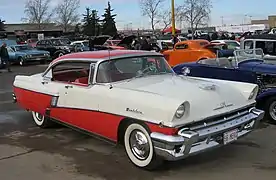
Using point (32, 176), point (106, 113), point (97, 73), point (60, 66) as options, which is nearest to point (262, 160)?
point (106, 113)

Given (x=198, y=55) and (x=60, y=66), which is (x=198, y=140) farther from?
(x=198, y=55)

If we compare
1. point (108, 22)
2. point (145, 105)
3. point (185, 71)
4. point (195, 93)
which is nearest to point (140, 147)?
point (145, 105)

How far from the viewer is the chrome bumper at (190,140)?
458cm

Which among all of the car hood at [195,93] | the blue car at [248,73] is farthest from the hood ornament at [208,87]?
the blue car at [248,73]

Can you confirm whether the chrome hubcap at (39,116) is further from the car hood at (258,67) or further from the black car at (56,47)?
the black car at (56,47)

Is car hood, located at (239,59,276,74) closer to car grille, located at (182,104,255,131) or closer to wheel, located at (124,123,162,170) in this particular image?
car grille, located at (182,104,255,131)

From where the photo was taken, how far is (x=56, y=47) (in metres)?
29.2

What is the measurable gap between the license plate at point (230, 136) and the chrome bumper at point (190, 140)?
4 centimetres

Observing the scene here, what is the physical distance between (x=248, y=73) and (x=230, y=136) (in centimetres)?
349

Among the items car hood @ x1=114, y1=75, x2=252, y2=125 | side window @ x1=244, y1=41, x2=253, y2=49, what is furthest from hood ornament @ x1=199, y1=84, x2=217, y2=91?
side window @ x1=244, y1=41, x2=253, y2=49

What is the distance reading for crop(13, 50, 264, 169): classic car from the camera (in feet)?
15.4

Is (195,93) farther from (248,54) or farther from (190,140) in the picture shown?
(248,54)

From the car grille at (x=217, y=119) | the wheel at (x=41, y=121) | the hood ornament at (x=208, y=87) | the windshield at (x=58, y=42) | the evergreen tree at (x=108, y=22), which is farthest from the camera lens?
the evergreen tree at (x=108, y=22)

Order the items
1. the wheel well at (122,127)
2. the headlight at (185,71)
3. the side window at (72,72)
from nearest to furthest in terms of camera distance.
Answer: the wheel well at (122,127) → the side window at (72,72) → the headlight at (185,71)
